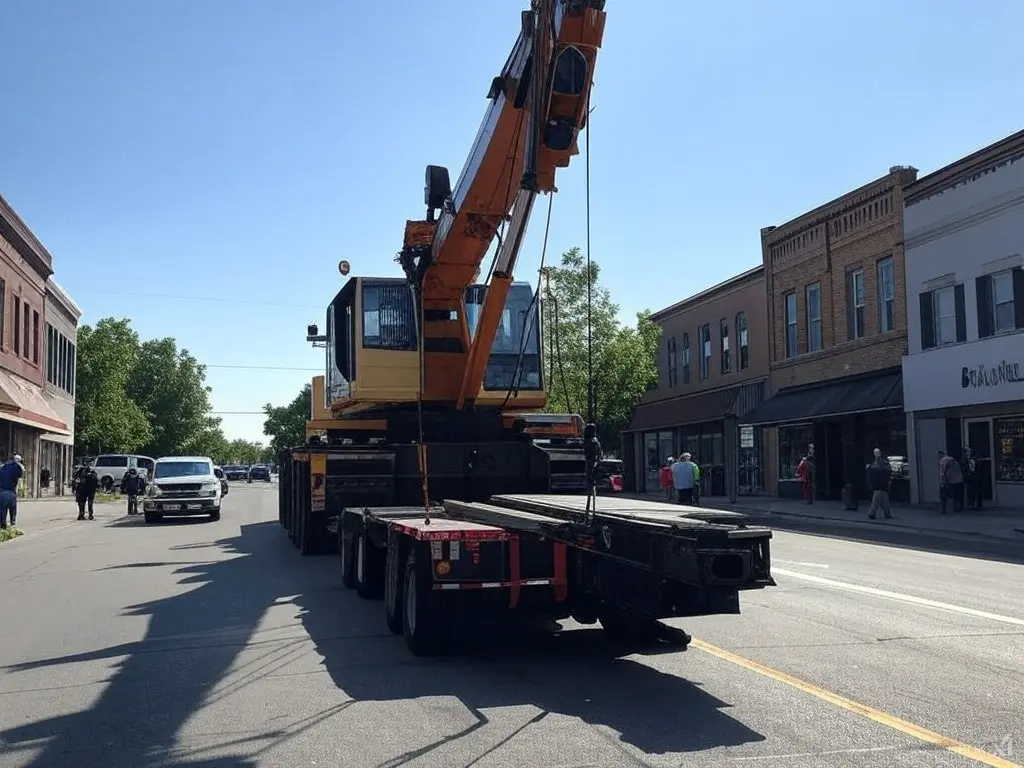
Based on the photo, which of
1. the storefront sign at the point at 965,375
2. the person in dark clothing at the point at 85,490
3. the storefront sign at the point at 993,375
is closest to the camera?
the storefront sign at the point at 993,375

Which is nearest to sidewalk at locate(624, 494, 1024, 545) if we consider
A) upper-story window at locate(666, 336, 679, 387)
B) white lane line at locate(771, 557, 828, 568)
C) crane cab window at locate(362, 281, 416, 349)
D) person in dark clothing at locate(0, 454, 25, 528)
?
white lane line at locate(771, 557, 828, 568)

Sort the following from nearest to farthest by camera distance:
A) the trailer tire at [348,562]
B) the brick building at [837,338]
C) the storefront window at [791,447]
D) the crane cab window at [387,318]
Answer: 1. the trailer tire at [348,562]
2. the crane cab window at [387,318]
3. the brick building at [837,338]
4. the storefront window at [791,447]

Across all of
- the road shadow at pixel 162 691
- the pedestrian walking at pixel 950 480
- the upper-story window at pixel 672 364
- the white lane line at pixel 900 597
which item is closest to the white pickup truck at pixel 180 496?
the road shadow at pixel 162 691

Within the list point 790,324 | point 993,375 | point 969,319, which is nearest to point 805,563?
point 993,375

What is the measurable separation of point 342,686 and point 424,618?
0.95 m

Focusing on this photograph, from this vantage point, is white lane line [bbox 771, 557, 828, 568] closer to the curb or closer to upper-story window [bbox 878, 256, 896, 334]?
the curb

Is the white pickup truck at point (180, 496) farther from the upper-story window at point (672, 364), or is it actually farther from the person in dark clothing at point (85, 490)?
the upper-story window at point (672, 364)

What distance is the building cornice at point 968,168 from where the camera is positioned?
24766 millimetres

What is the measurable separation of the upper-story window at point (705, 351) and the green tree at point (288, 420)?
60.4 metres

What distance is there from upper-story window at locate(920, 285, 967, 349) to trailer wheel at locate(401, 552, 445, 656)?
73.9 ft

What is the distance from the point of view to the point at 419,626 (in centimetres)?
792

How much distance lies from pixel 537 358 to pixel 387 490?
2914 millimetres

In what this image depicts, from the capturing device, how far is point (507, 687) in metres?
7.07

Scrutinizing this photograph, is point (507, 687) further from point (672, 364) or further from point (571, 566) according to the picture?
point (672, 364)
